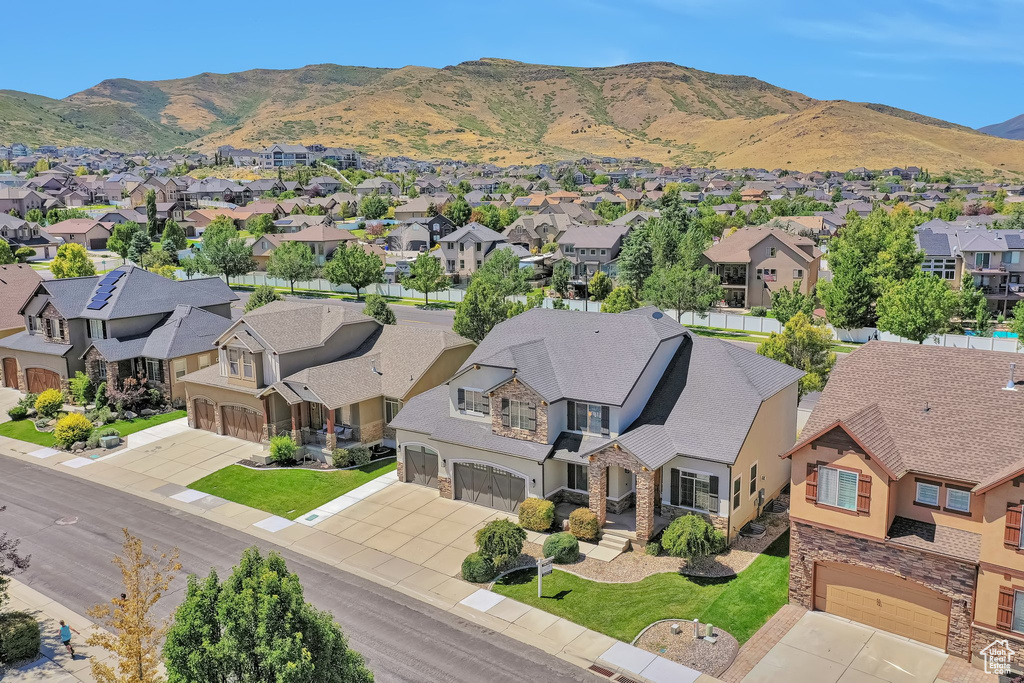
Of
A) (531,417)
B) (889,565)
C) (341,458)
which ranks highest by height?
(531,417)

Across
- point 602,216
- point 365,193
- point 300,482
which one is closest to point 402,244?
point 602,216

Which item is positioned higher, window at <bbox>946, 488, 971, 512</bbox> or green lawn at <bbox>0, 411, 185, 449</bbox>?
window at <bbox>946, 488, 971, 512</bbox>

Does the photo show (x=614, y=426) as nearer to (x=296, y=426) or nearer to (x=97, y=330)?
(x=296, y=426)

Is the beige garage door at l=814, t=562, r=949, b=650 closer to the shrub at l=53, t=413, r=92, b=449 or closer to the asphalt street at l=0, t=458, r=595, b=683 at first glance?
the asphalt street at l=0, t=458, r=595, b=683

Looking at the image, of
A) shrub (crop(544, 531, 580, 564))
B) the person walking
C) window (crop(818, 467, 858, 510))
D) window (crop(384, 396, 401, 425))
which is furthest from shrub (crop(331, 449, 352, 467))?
window (crop(818, 467, 858, 510))

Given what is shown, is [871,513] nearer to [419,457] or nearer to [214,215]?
[419,457]

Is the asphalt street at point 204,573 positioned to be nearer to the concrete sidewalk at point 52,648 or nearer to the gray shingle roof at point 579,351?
the concrete sidewalk at point 52,648

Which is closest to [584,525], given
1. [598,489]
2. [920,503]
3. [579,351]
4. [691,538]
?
[598,489]
